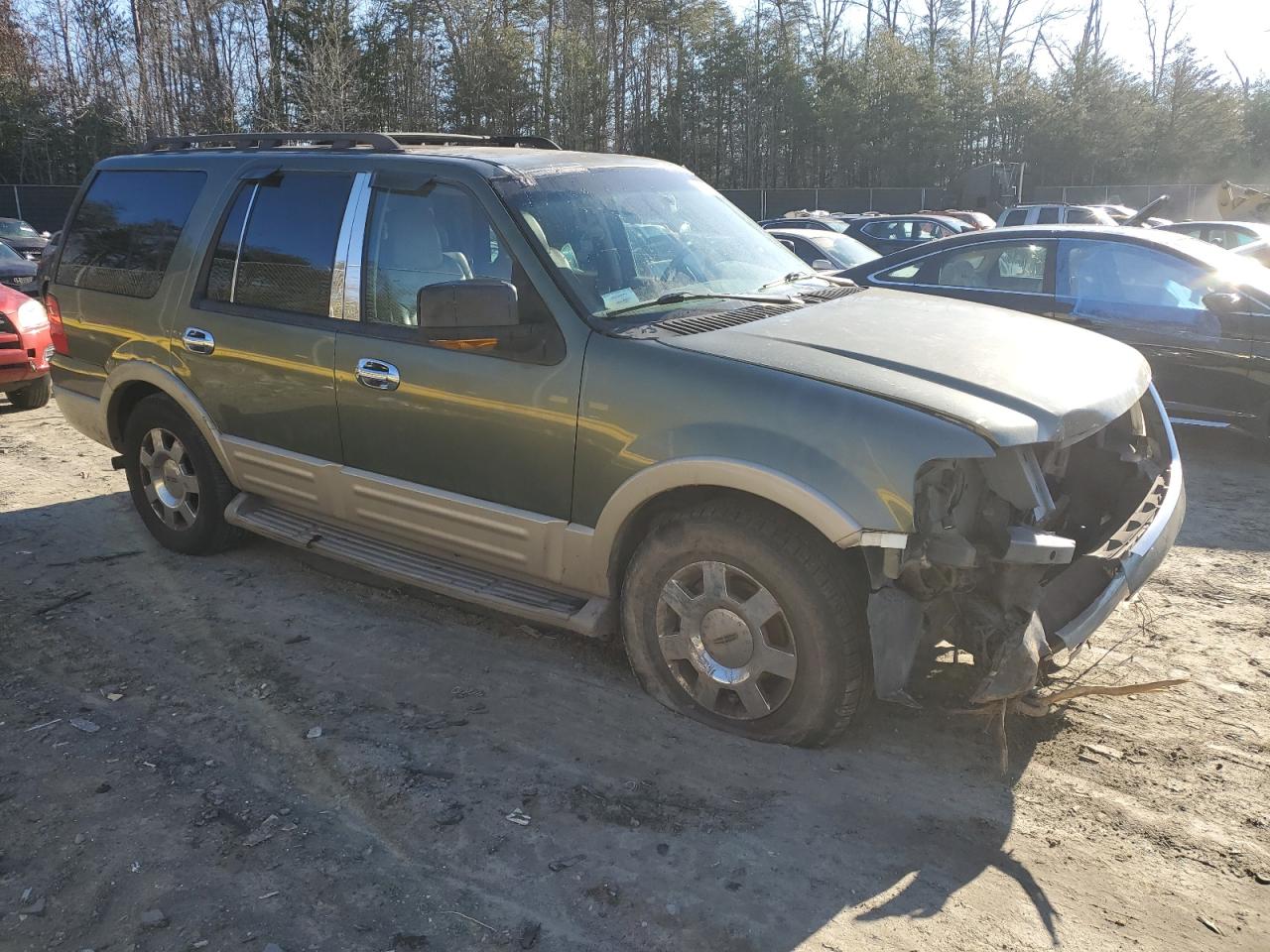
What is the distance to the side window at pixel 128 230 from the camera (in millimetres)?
5043

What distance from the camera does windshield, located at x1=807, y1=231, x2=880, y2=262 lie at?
12.1 meters

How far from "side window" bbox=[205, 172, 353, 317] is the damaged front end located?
2690mm

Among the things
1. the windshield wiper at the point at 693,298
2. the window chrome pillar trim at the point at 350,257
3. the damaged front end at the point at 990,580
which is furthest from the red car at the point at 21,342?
the damaged front end at the point at 990,580

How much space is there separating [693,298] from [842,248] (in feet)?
29.6

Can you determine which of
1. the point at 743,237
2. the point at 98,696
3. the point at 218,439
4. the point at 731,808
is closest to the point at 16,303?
the point at 218,439

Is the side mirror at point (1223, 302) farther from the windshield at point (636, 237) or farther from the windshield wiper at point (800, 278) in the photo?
the windshield at point (636, 237)

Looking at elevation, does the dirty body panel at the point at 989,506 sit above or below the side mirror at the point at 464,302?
below

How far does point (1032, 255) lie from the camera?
7.65 m

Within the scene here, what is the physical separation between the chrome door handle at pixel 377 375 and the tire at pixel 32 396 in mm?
6751

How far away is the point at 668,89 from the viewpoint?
156ft

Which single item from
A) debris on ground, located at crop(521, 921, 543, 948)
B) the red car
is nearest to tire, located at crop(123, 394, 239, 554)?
debris on ground, located at crop(521, 921, 543, 948)

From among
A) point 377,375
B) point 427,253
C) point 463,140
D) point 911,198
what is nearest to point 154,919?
point 377,375

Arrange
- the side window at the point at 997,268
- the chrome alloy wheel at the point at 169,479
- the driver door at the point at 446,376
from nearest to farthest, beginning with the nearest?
the driver door at the point at 446,376, the chrome alloy wheel at the point at 169,479, the side window at the point at 997,268

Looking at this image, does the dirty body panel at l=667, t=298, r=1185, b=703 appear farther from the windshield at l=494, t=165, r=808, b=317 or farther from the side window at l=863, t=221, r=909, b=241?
the side window at l=863, t=221, r=909, b=241
